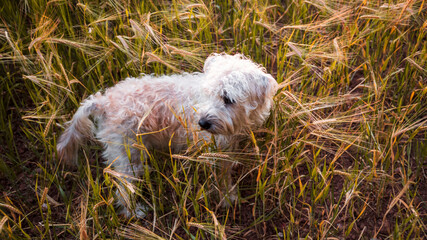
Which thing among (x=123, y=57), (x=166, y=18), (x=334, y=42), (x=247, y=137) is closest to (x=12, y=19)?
(x=123, y=57)

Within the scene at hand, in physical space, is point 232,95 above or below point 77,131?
above

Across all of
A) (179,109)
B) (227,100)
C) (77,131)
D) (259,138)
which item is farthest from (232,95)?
(77,131)

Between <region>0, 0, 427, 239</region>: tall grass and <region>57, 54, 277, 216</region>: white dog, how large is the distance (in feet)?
0.49

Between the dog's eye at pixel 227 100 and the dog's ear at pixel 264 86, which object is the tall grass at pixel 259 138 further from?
the dog's eye at pixel 227 100

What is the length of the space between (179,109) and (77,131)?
874 mm

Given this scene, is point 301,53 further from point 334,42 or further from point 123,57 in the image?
point 123,57

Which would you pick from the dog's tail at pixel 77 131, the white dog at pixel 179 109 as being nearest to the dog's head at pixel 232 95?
the white dog at pixel 179 109

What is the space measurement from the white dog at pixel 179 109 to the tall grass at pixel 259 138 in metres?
0.15

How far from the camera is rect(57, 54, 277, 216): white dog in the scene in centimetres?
266

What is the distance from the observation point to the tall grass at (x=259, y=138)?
8.46 ft

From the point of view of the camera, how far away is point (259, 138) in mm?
3080

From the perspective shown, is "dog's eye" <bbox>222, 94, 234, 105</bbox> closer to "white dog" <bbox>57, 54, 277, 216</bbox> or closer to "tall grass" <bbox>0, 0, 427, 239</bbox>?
"white dog" <bbox>57, 54, 277, 216</bbox>

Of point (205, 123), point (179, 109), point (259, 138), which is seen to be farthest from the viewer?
point (259, 138)

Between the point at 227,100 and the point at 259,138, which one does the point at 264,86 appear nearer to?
the point at 227,100
